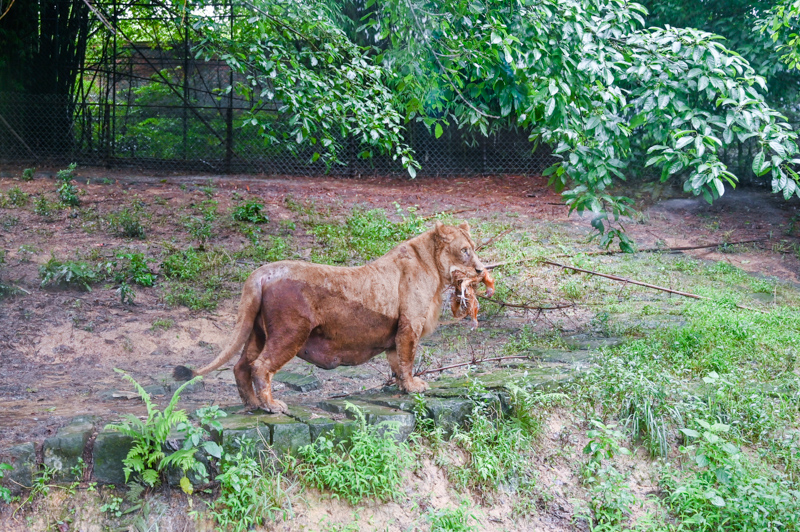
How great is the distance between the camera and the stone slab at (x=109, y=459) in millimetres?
3967

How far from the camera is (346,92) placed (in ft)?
22.9

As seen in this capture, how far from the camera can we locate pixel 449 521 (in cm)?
426

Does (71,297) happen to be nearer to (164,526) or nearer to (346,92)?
(346,92)

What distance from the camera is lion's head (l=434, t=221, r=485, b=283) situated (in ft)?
16.6

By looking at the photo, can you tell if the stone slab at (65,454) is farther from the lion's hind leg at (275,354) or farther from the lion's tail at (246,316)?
the lion's hind leg at (275,354)

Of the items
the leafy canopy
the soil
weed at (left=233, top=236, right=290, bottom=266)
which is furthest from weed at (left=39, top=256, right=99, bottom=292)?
the leafy canopy

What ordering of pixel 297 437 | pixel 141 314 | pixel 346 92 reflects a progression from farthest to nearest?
pixel 141 314, pixel 346 92, pixel 297 437

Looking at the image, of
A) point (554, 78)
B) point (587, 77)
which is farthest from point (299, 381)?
point (587, 77)

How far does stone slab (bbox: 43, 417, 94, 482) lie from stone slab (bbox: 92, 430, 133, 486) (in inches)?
3.6

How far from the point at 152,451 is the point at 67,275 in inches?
196

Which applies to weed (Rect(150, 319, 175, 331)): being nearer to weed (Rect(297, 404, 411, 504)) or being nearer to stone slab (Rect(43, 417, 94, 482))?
stone slab (Rect(43, 417, 94, 482))

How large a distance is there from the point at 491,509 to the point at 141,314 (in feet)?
16.3

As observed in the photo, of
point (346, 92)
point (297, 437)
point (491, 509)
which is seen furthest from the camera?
point (346, 92)

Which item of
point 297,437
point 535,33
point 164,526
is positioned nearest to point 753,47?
point 535,33
